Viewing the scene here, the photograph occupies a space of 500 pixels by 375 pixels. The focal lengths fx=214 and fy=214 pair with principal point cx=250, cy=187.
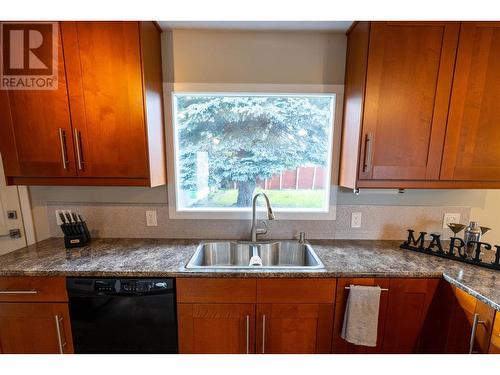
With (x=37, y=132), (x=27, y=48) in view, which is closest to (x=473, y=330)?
(x=37, y=132)

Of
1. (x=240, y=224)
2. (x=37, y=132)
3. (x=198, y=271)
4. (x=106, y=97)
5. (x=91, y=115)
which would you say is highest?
(x=106, y=97)

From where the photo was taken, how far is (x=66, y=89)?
1239 mm

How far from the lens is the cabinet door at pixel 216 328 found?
1.22m

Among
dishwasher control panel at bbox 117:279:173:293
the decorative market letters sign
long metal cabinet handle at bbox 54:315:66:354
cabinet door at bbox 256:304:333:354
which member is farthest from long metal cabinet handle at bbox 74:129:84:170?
the decorative market letters sign

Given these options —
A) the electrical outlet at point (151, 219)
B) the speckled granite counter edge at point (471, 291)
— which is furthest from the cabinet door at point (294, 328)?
the electrical outlet at point (151, 219)

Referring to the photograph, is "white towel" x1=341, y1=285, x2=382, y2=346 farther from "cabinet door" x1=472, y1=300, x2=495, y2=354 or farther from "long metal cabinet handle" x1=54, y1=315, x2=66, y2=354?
"long metal cabinet handle" x1=54, y1=315, x2=66, y2=354

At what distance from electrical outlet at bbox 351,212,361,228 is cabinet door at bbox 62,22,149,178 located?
1509 mm

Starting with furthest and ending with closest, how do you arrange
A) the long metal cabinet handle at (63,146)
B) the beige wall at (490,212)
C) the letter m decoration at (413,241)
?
the beige wall at (490,212) → the letter m decoration at (413,241) → the long metal cabinet handle at (63,146)

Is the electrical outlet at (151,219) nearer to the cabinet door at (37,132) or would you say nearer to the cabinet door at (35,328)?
the cabinet door at (37,132)

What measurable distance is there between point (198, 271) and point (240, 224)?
1.84 ft

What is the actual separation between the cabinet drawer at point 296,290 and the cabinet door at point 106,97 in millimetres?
1003

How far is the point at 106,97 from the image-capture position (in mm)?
1256

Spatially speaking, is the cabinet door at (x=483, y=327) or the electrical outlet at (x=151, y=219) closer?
the cabinet door at (x=483, y=327)

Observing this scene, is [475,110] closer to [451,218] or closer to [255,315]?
[451,218]
